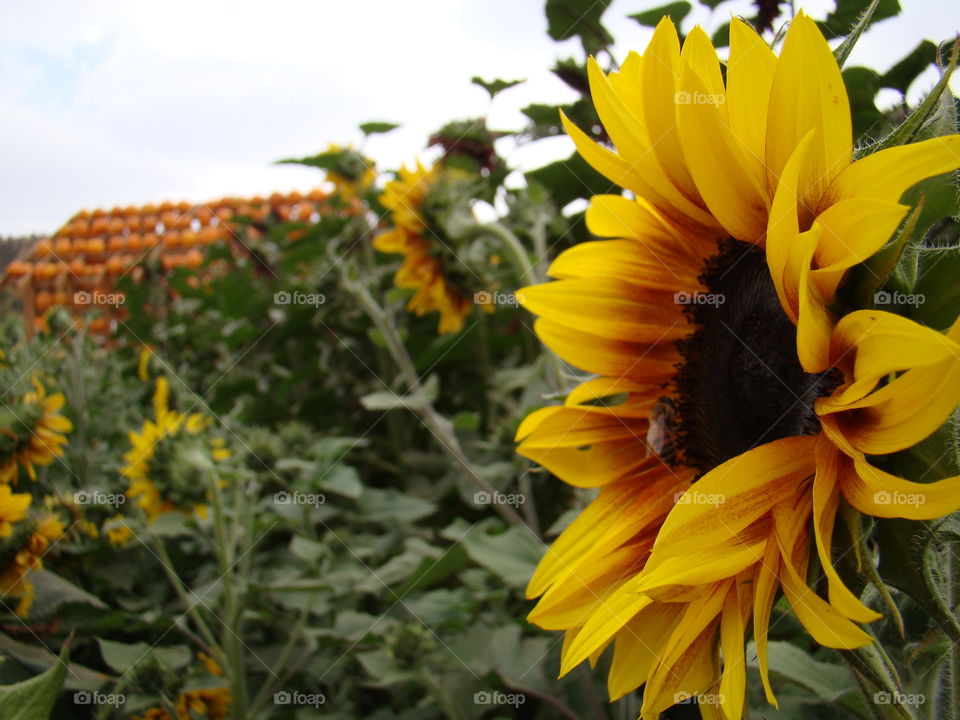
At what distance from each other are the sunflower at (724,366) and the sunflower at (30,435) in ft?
2.65

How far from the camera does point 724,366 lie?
0.62 meters

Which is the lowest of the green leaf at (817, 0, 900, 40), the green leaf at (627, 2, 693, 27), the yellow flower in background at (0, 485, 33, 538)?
the yellow flower in background at (0, 485, 33, 538)

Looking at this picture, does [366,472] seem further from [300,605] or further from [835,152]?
[835,152]

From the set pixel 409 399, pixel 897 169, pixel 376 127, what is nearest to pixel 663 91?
pixel 897 169

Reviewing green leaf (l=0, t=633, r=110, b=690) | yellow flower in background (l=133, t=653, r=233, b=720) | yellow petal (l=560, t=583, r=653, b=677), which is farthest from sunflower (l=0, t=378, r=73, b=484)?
yellow petal (l=560, t=583, r=653, b=677)

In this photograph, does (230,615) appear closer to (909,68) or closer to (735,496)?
(735,496)

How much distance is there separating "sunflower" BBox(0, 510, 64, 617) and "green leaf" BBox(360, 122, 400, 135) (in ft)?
2.99

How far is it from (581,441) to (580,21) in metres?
0.53

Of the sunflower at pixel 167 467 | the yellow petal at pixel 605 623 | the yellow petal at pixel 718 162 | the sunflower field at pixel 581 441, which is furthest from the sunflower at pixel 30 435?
the yellow petal at pixel 718 162

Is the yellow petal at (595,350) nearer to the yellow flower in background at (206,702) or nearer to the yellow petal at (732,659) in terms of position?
the yellow petal at (732,659)

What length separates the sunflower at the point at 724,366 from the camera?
0.40 metres

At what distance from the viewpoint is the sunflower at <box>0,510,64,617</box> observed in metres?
0.96

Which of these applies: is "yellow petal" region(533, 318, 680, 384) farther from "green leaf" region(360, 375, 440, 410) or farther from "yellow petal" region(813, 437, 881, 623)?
"green leaf" region(360, 375, 440, 410)

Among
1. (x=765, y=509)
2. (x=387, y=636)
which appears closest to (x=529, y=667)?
(x=387, y=636)
